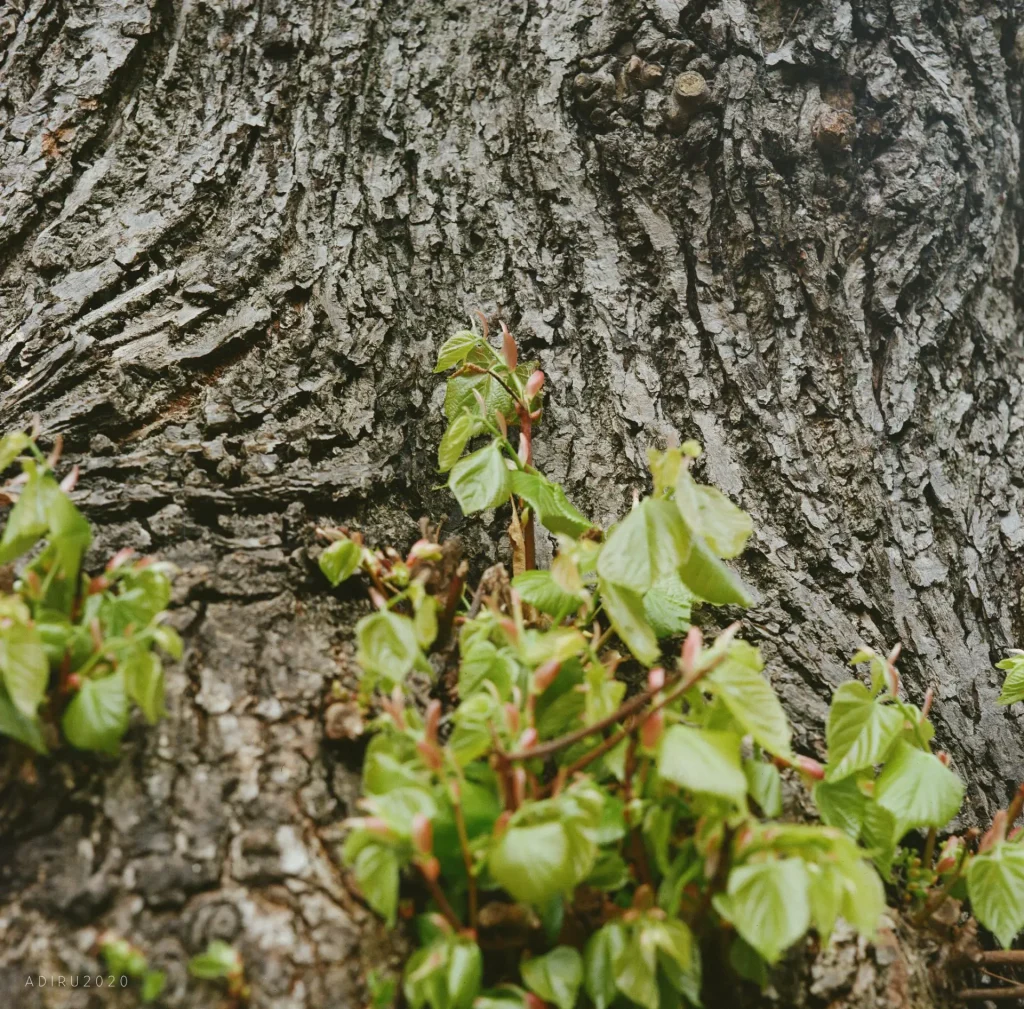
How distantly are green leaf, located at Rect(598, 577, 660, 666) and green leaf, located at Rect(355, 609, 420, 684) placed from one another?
0.70 ft

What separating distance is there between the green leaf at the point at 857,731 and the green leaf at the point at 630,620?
0.26 metres

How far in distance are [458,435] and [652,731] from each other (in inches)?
21.3

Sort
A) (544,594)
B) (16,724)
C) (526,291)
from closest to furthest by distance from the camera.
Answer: (16,724), (544,594), (526,291)

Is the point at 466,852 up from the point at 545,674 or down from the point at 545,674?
down

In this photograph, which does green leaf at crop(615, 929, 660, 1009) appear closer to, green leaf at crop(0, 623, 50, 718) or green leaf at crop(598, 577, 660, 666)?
green leaf at crop(598, 577, 660, 666)

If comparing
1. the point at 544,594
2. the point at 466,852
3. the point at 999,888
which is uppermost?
the point at 544,594

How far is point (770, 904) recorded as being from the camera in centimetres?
71

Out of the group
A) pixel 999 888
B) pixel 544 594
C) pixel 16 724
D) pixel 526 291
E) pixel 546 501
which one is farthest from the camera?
pixel 526 291

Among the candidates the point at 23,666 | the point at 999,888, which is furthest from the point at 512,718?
the point at 999,888

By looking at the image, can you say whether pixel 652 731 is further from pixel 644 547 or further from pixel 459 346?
pixel 459 346

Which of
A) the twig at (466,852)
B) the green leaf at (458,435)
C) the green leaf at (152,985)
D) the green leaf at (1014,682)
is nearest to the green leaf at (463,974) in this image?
the twig at (466,852)

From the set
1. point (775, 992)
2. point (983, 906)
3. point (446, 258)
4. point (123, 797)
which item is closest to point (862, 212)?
point (446, 258)

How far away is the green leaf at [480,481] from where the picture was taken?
110 centimetres

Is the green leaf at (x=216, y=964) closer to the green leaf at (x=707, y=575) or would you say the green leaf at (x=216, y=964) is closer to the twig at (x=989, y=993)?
the green leaf at (x=707, y=575)
